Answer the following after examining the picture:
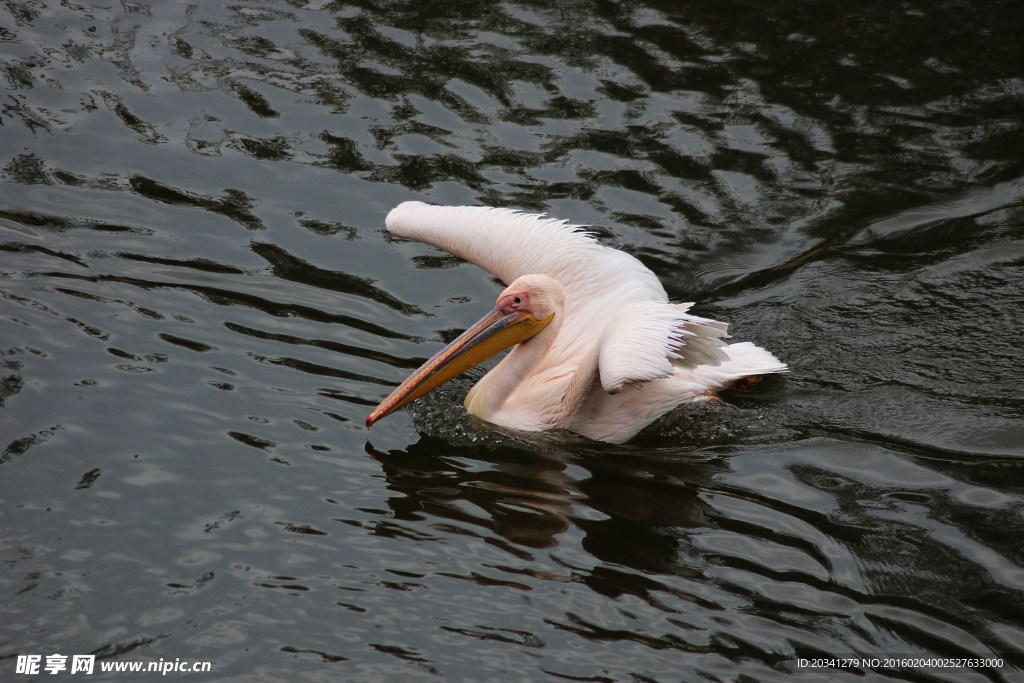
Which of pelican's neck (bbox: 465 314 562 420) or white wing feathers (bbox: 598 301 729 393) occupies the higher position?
white wing feathers (bbox: 598 301 729 393)

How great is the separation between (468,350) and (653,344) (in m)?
1.22

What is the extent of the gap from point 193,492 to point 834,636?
288 centimetres

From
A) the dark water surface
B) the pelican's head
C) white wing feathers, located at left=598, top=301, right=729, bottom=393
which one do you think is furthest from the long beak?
white wing feathers, located at left=598, top=301, right=729, bottom=393

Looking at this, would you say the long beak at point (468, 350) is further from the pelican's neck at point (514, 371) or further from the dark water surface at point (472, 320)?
the dark water surface at point (472, 320)

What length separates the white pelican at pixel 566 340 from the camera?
17.5ft

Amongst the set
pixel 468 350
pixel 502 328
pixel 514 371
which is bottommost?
pixel 514 371

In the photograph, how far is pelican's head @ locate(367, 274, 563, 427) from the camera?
5684mm

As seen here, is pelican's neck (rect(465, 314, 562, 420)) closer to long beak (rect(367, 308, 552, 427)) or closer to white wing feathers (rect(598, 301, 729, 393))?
long beak (rect(367, 308, 552, 427))

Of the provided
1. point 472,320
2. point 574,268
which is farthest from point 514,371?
point 472,320

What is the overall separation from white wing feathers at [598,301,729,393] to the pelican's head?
0.55 m

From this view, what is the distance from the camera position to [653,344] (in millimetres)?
5027

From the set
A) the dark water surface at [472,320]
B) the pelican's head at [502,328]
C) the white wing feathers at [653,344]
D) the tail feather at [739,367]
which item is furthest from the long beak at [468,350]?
the tail feather at [739,367]

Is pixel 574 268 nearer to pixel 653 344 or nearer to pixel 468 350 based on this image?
pixel 468 350

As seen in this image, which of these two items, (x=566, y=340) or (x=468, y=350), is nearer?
(x=468, y=350)
